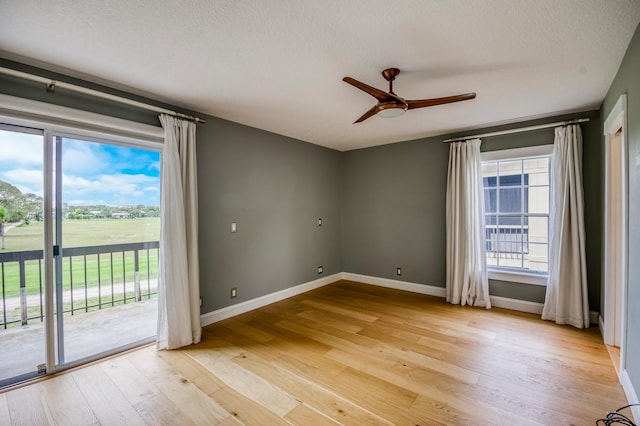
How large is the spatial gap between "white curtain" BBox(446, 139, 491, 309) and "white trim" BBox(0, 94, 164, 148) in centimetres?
387

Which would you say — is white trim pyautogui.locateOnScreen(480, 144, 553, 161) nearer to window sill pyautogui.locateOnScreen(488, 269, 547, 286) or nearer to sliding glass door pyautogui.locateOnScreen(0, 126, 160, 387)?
window sill pyautogui.locateOnScreen(488, 269, 547, 286)

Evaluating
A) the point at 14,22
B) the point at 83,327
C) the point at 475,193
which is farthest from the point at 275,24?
the point at 475,193

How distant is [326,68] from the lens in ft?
7.77

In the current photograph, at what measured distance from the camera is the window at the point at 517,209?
12.6 feet

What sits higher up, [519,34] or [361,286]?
[519,34]

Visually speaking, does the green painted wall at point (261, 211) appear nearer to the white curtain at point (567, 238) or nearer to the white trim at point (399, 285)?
the white trim at point (399, 285)

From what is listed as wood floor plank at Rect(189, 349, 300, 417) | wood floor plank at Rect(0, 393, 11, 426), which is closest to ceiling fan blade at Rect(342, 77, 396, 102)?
wood floor plank at Rect(189, 349, 300, 417)

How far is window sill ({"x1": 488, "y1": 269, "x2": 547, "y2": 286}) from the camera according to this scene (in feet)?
12.2

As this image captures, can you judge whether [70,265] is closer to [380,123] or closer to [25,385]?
[25,385]

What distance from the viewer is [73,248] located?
103 inches

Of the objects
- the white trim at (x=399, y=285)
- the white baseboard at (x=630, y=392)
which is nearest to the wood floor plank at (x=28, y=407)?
the white baseboard at (x=630, y=392)

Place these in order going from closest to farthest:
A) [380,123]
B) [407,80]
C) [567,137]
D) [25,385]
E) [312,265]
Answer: [25,385] → [407,80] → [567,137] → [380,123] → [312,265]

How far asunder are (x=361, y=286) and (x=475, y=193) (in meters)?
2.43

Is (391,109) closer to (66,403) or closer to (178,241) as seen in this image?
(178,241)
